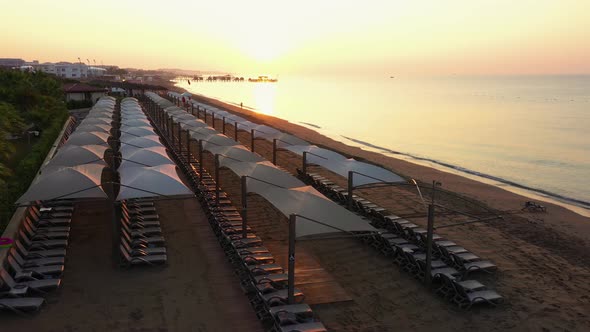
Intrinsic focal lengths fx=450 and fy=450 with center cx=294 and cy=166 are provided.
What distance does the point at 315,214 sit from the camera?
8.66m

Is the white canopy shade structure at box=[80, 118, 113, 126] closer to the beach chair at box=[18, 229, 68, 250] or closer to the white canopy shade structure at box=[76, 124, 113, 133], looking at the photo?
the white canopy shade structure at box=[76, 124, 113, 133]

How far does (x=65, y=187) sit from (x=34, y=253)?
59.7 inches

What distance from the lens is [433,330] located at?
307 inches

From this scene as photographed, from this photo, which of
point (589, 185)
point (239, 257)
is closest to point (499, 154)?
point (589, 185)

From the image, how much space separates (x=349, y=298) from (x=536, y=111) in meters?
77.3

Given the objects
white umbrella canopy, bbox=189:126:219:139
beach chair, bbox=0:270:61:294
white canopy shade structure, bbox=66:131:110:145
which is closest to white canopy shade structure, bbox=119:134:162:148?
white canopy shade structure, bbox=66:131:110:145

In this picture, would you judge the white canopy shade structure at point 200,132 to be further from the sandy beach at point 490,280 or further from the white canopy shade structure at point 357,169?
the sandy beach at point 490,280

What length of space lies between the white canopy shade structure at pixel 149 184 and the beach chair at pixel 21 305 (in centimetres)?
254

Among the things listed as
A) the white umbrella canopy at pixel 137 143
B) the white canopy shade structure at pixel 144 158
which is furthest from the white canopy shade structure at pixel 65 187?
the white umbrella canopy at pixel 137 143

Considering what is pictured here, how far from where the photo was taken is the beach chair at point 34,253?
9445 mm

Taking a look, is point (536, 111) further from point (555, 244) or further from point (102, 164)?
point (102, 164)

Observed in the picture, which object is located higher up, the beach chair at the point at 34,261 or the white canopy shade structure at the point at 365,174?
the white canopy shade structure at the point at 365,174

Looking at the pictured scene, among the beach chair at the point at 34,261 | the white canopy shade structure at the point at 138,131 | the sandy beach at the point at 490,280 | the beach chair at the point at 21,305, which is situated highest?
the white canopy shade structure at the point at 138,131

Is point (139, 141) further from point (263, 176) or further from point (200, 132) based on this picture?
point (263, 176)
